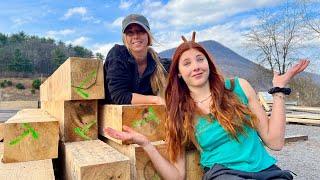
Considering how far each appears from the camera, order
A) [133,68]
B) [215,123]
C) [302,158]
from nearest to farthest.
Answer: [215,123] → [133,68] → [302,158]

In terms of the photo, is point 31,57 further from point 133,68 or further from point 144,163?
point 144,163

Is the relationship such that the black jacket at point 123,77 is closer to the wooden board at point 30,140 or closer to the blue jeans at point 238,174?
the wooden board at point 30,140

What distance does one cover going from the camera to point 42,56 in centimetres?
5403

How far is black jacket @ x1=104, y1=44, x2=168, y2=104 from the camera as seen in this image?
7.14 ft

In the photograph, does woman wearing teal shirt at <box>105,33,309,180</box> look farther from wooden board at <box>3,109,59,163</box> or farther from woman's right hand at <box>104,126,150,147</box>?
wooden board at <box>3,109,59,163</box>

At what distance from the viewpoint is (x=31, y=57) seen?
176 ft

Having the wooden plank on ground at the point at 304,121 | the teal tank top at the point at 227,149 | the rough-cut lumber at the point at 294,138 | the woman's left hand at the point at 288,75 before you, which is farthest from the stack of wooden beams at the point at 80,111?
the wooden plank on ground at the point at 304,121

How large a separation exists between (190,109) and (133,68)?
0.55 meters

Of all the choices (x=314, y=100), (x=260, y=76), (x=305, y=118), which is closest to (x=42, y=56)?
(x=260, y=76)

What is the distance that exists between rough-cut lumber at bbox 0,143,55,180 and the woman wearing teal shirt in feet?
1.20

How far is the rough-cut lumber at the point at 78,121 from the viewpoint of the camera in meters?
2.07

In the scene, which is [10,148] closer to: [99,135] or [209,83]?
[99,135]

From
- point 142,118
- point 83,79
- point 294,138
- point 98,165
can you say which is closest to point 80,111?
point 83,79

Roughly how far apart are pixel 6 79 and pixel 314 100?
1642 inches
